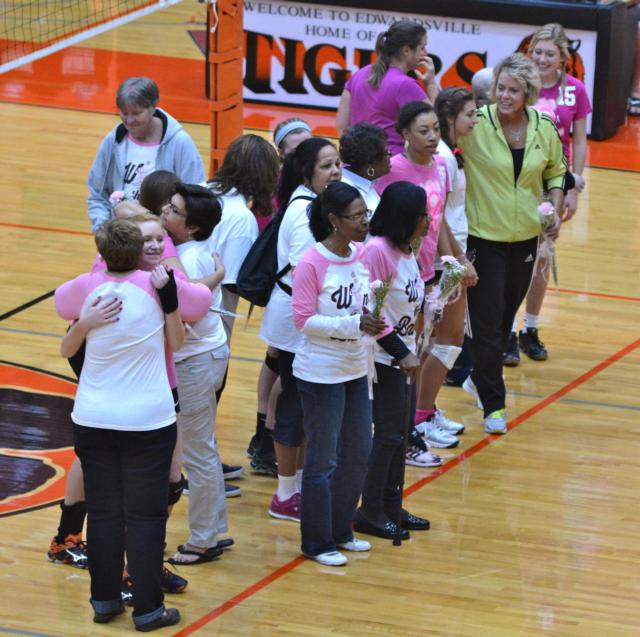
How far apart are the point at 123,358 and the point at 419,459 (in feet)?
8.11

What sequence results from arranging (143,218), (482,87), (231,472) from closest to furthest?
(143,218), (231,472), (482,87)

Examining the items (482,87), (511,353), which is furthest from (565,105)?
(511,353)

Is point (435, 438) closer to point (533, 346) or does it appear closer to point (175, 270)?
point (533, 346)

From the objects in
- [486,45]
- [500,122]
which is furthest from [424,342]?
[486,45]

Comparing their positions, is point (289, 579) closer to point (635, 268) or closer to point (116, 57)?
point (635, 268)

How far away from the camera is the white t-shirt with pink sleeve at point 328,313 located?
5461mm

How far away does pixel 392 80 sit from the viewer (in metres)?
7.84

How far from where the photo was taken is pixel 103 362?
16.0ft

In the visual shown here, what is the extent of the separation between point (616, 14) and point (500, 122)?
284 inches

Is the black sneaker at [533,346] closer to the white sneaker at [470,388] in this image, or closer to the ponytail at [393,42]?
the white sneaker at [470,388]

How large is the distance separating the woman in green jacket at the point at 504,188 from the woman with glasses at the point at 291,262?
1253 millimetres

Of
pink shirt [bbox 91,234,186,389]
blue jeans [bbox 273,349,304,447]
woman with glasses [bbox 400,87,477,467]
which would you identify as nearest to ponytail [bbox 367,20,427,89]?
woman with glasses [bbox 400,87,477,467]

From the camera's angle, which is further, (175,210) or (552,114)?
(552,114)

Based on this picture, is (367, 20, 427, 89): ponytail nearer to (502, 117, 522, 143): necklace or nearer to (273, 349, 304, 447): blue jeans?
(502, 117, 522, 143): necklace
